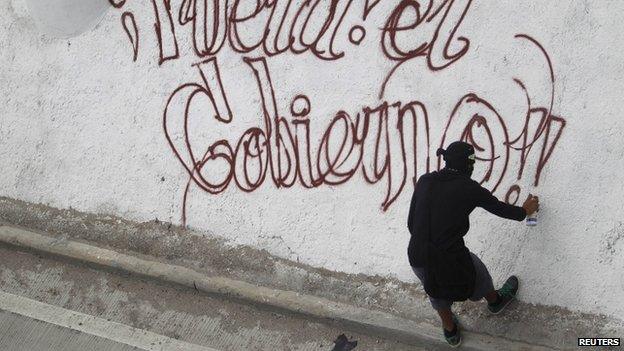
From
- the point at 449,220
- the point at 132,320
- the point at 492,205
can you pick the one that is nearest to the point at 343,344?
the point at 449,220

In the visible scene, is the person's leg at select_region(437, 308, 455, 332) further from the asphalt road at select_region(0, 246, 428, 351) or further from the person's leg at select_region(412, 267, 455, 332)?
the asphalt road at select_region(0, 246, 428, 351)

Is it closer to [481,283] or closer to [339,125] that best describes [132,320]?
[339,125]

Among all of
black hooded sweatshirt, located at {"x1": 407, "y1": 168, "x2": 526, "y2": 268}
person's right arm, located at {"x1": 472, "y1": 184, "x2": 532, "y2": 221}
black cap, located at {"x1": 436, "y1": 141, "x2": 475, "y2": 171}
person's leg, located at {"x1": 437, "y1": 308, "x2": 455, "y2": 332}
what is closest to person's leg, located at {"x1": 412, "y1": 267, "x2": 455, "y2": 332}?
person's leg, located at {"x1": 437, "y1": 308, "x2": 455, "y2": 332}

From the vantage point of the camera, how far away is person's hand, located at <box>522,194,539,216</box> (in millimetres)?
4363

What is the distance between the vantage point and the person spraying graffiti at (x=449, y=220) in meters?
3.99

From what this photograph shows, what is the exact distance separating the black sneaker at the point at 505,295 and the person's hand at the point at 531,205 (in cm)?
51

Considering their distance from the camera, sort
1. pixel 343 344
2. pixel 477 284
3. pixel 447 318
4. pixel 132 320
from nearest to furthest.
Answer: pixel 477 284
pixel 447 318
pixel 343 344
pixel 132 320

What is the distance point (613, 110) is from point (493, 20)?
0.94 m

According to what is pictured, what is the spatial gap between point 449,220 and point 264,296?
1.64 m

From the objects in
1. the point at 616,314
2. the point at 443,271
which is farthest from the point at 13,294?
the point at 616,314

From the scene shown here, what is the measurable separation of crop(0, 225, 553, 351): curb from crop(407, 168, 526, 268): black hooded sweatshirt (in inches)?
29.3

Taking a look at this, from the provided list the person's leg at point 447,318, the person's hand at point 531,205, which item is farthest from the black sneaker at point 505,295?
the person's hand at point 531,205

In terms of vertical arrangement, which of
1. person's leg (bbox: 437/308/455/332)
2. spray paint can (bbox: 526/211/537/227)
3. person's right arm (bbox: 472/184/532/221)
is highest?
person's right arm (bbox: 472/184/532/221)

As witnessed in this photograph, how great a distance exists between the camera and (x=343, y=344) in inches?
187
